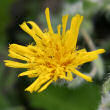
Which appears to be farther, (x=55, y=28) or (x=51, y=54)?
(x=55, y=28)

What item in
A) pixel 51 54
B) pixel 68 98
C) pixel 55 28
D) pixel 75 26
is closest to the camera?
pixel 75 26

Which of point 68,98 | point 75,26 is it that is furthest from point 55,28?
point 75,26

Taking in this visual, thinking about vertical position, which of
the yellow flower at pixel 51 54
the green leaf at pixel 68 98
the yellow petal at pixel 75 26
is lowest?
the green leaf at pixel 68 98

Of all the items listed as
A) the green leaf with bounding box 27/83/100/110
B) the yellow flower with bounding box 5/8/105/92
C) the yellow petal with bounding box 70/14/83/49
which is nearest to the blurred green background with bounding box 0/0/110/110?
the green leaf with bounding box 27/83/100/110

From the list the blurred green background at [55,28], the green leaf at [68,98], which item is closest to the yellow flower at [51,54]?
the blurred green background at [55,28]

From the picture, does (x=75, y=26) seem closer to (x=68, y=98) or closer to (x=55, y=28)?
(x=68, y=98)

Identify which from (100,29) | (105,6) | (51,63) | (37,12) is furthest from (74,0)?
(51,63)

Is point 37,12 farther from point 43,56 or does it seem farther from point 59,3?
point 43,56

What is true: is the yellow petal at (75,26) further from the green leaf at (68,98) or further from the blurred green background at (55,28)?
the green leaf at (68,98)
